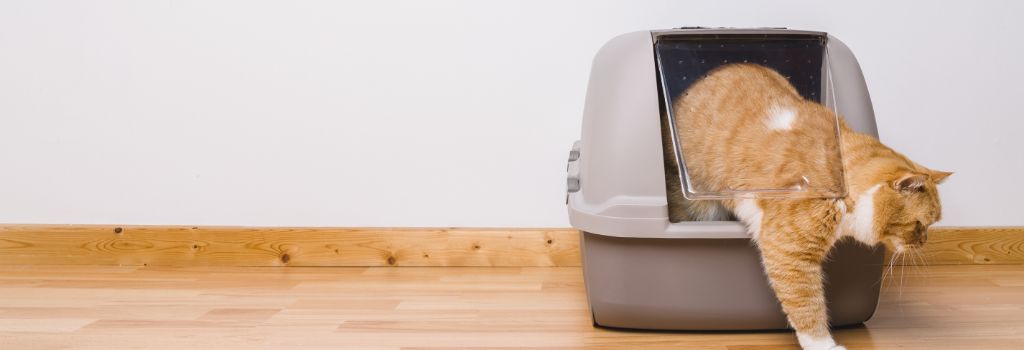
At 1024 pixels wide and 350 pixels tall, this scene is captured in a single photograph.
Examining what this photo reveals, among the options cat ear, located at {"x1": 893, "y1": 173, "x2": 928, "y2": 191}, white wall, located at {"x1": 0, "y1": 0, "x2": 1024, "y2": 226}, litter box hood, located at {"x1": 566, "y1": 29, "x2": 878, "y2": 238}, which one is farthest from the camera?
white wall, located at {"x1": 0, "y1": 0, "x2": 1024, "y2": 226}

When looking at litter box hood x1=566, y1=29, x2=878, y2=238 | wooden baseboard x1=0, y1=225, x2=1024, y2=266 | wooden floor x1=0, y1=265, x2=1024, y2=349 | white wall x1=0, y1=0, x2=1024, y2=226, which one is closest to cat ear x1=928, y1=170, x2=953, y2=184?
litter box hood x1=566, y1=29, x2=878, y2=238

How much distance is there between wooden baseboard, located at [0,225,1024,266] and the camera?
5.63 feet

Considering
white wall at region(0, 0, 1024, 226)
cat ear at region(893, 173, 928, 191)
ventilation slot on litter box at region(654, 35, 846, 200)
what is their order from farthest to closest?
white wall at region(0, 0, 1024, 226) < ventilation slot on litter box at region(654, 35, 846, 200) < cat ear at region(893, 173, 928, 191)

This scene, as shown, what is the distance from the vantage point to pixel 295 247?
1729mm

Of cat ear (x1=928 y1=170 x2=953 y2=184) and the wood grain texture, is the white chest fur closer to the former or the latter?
cat ear (x1=928 y1=170 x2=953 y2=184)

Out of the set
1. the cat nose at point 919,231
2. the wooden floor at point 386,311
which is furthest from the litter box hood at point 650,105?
the wooden floor at point 386,311

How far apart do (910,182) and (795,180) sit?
0.51ft

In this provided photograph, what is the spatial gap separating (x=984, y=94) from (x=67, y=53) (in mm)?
2238

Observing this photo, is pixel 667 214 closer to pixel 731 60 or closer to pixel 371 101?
pixel 731 60

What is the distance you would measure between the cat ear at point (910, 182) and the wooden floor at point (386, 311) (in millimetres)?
291

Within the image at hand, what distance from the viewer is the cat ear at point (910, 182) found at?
0.98 m

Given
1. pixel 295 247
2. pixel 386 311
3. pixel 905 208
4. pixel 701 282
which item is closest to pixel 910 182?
pixel 905 208

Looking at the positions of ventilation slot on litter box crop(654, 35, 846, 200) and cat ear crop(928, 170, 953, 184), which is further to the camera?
ventilation slot on litter box crop(654, 35, 846, 200)

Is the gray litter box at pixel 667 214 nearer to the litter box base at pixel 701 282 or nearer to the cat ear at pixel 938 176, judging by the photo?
the litter box base at pixel 701 282
